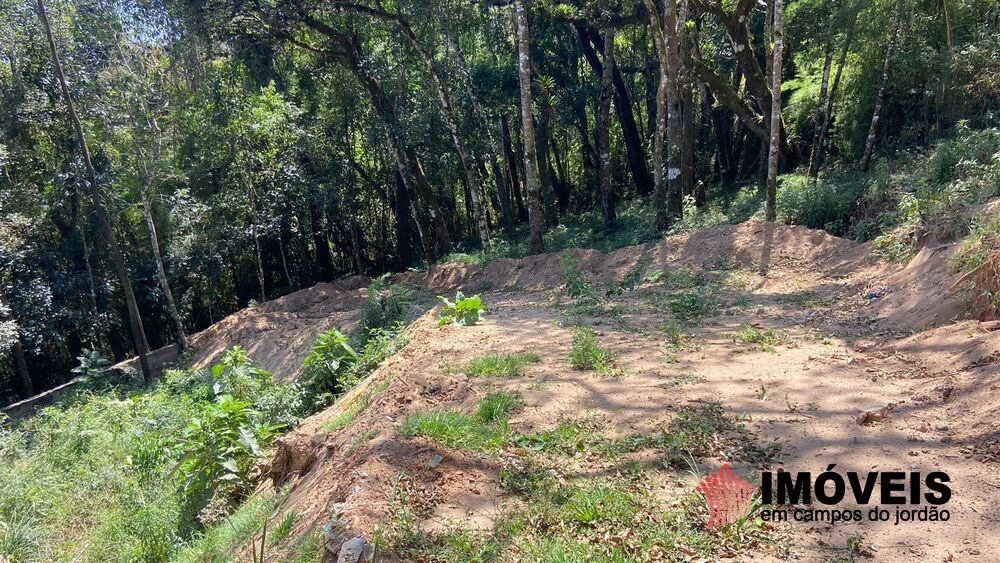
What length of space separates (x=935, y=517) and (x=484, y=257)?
1408 cm

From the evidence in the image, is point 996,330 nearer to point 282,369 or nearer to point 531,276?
point 531,276

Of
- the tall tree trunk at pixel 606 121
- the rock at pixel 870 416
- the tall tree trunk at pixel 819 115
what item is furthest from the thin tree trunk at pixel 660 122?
the rock at pixel 870 416

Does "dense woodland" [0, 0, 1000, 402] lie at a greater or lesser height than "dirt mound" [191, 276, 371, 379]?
greater

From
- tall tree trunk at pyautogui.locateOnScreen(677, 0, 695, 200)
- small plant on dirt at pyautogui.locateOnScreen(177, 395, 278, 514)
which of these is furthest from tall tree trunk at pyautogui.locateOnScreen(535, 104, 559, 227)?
small plant on dirt at pyautogui.locateOnScreen(177, 395, 278, 514)

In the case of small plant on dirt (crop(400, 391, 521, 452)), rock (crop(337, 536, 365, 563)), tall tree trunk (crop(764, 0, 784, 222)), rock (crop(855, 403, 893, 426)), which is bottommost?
rock (crop(855, 403, 893, 426))

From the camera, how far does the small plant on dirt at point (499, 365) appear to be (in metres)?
5.66

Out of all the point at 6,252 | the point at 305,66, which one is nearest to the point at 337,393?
the point at 6,252

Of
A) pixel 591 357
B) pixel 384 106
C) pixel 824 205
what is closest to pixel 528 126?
pixel 384 106

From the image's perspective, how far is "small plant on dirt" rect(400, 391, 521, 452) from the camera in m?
4.14

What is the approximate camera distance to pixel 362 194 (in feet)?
76.7

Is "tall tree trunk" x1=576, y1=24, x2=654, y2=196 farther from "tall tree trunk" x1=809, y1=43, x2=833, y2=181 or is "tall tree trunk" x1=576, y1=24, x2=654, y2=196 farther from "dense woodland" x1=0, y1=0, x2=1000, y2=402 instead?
"tall tree trunk" x1=809, y1=43, x2=833, y2=181

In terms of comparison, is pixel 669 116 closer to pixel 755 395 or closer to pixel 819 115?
pixel 819 115

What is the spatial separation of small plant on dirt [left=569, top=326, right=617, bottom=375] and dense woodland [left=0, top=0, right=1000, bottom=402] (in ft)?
22.1

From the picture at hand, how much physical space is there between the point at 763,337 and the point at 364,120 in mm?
16829
